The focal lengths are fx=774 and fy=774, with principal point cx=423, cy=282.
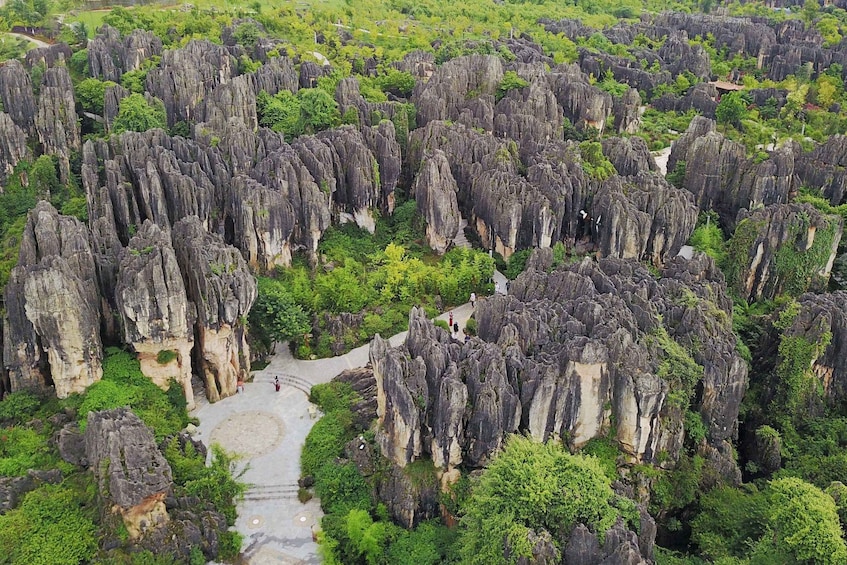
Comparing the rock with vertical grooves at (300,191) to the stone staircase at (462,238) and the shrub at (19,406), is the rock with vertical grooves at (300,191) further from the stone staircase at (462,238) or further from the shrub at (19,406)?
the shrub at (19,406)

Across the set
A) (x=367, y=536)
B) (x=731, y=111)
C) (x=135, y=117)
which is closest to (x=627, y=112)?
(x=731, y=111)

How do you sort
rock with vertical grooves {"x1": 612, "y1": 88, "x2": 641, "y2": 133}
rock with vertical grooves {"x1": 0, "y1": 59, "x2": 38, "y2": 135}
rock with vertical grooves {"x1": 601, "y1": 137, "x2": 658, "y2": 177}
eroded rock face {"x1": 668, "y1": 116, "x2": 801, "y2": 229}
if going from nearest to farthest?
eroded rock face {"x1": 668, "y1": 116, "x2": 801, "y2": 229} → rock with vertical grooves {"x1": 601, "y1": 137, "x2": 658, "y2": 177} → rock with vertical grooves {"x1": 0, "y1": 59, "x2": 38, "y2": 135} → rock with vertical grooves {"x1": 612, "y1": 88, "x2": 641, "y2": 133}

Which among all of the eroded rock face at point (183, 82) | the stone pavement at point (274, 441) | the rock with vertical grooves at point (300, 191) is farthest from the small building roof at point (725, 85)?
the stone pavement at point (274, 441)

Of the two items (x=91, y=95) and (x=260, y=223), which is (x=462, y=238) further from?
(x=91, y=95)

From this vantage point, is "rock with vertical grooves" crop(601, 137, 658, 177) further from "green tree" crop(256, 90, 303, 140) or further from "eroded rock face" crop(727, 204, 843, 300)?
"green tree" crop(256, 90, 303, 140)

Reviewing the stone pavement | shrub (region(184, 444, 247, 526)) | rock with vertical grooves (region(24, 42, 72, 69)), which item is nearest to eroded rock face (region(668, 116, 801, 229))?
the stone pavement
